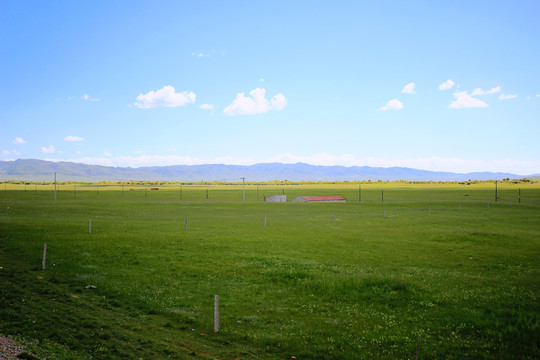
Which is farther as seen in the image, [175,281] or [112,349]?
[175,281]

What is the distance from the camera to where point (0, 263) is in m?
20.2

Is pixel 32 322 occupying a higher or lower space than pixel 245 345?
higher

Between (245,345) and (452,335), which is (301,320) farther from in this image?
(452,335)

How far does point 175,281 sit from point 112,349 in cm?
867

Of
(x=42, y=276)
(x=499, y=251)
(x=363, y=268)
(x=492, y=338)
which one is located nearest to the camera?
(x=492, y=338)

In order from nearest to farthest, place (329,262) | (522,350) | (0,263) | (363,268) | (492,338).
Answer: (522,350), (492,338), (0,263), (363,268), (329,262)

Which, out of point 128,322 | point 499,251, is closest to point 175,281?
point 128,322

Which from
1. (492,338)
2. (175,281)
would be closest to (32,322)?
(175,281)

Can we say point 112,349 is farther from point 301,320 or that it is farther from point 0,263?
point 0,263

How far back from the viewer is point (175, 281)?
63.3 ft

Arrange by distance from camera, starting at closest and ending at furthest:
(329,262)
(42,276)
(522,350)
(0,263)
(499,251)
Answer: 1. (522,350)
2. (42,276)
3. (0,263)
4. (329,262)
5. (499,251)

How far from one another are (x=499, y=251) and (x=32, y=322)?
3039cm

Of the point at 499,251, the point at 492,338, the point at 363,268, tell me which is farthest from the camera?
the point at 499,251

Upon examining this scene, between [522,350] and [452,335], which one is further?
[452,335]
